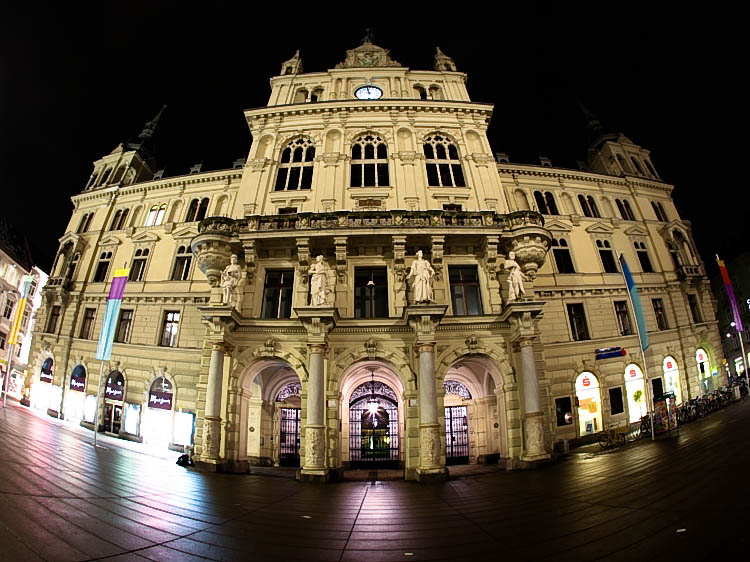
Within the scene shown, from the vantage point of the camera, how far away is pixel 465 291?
664 inches

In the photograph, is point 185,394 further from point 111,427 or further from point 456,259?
point 456,259

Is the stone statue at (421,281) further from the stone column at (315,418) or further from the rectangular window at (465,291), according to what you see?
the stone column at (315,418)

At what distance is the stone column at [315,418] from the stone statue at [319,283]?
1974mm

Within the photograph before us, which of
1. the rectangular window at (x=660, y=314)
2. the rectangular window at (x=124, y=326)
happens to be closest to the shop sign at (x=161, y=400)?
the rectangular window at (x=124, y=326)

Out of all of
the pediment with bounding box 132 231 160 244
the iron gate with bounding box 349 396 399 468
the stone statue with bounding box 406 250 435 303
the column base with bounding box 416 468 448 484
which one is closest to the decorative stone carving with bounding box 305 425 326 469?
the column base with bounding box 416 468 448 484

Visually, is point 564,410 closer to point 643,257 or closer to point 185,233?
point 643,257

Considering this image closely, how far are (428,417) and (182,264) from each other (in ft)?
70.4

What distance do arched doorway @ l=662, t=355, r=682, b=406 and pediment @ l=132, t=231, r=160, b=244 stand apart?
127ft

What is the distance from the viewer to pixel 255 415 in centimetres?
1795

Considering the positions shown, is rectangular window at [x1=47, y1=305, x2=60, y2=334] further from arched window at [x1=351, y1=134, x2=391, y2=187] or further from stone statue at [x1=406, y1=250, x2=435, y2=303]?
stone statue at [x1=406, y1=250, x2=435, y2=303]

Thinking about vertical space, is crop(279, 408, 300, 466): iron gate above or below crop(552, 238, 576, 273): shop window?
below

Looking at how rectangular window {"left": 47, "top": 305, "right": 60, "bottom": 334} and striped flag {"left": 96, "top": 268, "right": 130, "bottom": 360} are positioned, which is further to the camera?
rectangular window {"left": 47, "top": 305, "right": 60, "bottom": 334}

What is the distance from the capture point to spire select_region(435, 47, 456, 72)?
26.3 m

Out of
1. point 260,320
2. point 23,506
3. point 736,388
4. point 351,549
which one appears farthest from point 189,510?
point 736,388
